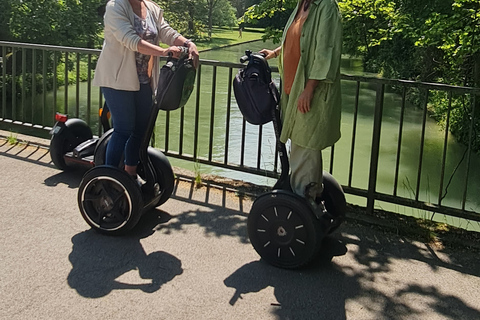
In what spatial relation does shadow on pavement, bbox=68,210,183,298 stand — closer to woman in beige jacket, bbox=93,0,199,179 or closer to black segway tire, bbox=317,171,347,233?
woman in beige jacket, bbox=93,0,199,179

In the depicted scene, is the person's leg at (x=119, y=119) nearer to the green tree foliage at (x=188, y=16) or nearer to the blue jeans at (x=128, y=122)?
the blue jeans at (x=128, y=122)

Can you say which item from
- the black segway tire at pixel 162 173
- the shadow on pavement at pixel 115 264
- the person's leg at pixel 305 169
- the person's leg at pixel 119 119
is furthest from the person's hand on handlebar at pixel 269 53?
the shadow on pavement at pixel 115 264

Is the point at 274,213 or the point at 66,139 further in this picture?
the point at 66,139

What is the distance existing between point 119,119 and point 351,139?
6.92 metres

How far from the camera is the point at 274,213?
3855mm

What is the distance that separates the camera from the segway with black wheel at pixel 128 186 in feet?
13.3

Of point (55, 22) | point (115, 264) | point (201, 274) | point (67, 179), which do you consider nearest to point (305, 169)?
point (201, 274)

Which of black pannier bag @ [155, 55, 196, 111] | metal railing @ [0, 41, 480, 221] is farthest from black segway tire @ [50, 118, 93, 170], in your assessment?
black pannier bag @ [155, 55, 196, 111]

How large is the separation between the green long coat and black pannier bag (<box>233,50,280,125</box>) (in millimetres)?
148

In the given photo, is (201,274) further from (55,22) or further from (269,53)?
(55,22)

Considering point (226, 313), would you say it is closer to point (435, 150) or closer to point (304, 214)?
point (304, 214)

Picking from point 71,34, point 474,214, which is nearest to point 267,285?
point 474,214

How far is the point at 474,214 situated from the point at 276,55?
213 centimetres

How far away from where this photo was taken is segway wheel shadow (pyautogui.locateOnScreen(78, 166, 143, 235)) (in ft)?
13.8
